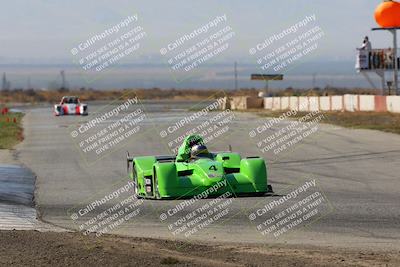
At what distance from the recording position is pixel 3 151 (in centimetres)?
3091

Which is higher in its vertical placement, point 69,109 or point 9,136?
point 9,136

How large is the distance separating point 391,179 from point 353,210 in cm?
561

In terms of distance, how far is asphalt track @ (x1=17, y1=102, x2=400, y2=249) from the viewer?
12.0 metres

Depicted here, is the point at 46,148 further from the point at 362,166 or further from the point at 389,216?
the point at 389,216

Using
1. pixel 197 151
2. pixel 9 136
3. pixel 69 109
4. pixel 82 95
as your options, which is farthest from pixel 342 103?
pixel 82 95

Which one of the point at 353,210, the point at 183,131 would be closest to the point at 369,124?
the point at 183,131

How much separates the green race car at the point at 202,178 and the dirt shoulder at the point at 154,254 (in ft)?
15.1

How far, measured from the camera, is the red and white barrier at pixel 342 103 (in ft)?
141

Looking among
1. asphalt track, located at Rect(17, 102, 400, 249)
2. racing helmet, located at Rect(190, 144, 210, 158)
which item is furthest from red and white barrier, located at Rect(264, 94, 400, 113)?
racing helmet, located at Rect(190, 144, 210, 158)

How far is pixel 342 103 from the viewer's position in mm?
49938

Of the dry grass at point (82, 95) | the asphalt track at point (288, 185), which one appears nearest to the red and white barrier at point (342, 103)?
the asphalt track at point (288, 185)

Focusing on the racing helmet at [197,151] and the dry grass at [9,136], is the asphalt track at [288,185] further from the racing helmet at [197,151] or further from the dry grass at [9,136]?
the racing helmet at [197,151]

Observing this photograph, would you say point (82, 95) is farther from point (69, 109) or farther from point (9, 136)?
point (9, 136)

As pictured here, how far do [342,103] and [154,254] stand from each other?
136 feet
